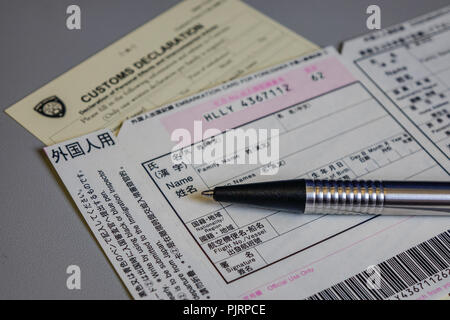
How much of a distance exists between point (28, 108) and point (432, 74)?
47 centimetres

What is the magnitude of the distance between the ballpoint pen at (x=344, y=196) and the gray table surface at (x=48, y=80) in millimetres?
132

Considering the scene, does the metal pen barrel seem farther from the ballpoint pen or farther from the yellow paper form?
the yellow paper form

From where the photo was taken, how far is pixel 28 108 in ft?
1.71

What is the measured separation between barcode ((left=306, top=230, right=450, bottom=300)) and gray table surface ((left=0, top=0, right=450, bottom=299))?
0.62ft

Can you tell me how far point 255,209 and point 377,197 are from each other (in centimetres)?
11

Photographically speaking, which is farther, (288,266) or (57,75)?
(57,75)

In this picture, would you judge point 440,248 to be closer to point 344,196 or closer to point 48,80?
point 344,196

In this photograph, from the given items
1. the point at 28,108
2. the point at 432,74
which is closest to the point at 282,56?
the point at 432,74

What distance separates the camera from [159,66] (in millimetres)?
573

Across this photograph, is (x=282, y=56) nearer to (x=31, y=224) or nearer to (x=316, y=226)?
(x=316, y=226)

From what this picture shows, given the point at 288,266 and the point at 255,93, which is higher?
the point at 255,93

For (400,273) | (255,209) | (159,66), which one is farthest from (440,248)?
(159,66)

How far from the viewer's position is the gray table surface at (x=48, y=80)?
0.41m

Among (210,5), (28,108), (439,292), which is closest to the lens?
(439,292)
